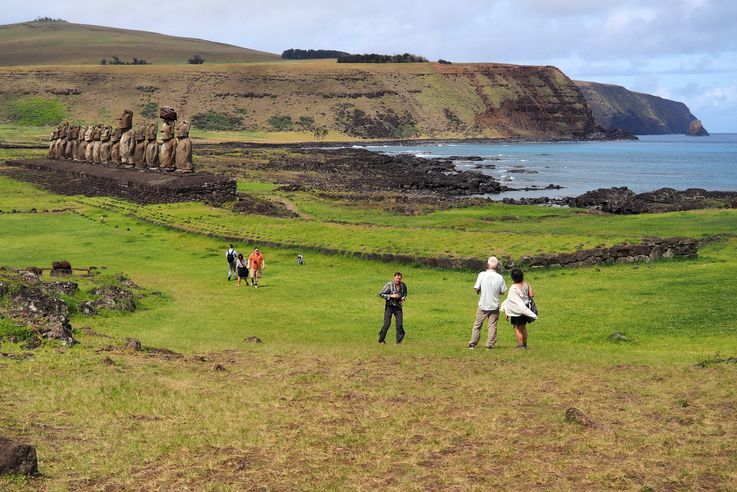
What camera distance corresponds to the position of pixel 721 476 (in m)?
9.30

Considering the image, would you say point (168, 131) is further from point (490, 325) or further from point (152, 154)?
point (490, 325)

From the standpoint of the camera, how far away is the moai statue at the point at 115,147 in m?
62.4

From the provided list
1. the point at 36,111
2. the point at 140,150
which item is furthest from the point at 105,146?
the point at 36,111

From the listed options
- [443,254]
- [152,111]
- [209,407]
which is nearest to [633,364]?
[209,407]

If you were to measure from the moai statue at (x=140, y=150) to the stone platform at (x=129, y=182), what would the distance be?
4.74 ft

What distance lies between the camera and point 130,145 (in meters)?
60.5

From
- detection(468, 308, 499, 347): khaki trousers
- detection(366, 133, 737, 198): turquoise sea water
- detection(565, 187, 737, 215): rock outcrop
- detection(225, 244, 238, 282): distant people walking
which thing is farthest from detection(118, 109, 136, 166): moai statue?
detection(468, 308, 499, 347): khaki trousers

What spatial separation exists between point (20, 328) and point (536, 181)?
80299 mm

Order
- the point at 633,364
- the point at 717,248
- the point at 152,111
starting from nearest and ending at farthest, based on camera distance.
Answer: the point at 633,364 → the point at 717,248 → the point at 152,111

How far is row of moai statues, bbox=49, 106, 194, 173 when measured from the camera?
2142 inches

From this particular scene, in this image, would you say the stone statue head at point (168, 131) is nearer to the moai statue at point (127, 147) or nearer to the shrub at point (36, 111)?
the moai statue at point (127, 147)

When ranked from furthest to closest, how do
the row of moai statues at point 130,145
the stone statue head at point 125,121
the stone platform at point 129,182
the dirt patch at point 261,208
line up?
the stone statue head at point 125,121 < the row of moai statues at point 130,145 < the stone platform at point 129,182 < the dirt patch at point 261,208

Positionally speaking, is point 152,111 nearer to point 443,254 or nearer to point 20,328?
point 443,254

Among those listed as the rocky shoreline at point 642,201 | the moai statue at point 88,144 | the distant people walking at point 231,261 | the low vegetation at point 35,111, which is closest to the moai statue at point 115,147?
the moai statue at point 88,144
